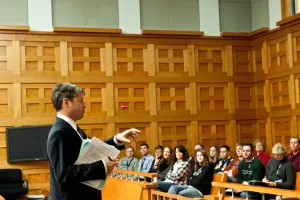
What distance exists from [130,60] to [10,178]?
12.0 ft

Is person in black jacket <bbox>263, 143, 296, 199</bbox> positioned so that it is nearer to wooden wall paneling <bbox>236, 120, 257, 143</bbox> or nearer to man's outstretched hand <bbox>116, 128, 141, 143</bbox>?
man's outstretched hand <bbox>116, 128, 141, 143</bbox>

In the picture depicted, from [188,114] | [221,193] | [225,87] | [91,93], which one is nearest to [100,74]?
[91,93]

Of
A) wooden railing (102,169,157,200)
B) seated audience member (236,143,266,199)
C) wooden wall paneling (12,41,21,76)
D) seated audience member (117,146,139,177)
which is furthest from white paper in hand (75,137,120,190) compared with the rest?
wooden wall paneling (12,41,21,76)

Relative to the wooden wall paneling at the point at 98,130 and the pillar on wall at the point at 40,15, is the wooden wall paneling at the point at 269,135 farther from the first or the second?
the pillar on wall at the point at 40,15

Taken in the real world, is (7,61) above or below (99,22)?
below

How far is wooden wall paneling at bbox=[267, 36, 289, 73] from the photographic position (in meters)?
11.4

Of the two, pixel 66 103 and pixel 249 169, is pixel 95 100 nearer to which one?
pixel 249 169

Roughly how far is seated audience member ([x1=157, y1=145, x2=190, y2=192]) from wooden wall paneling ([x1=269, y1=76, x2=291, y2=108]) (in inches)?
143

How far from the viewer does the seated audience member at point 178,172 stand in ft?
27.0

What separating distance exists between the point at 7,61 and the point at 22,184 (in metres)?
2.57

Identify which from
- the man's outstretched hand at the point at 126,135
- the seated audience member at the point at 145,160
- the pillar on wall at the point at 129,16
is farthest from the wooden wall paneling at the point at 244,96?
the man's outstretched hand at the point at 126,135

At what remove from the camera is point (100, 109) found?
1167cm

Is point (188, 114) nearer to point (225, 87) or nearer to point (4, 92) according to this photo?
point (225, 87)

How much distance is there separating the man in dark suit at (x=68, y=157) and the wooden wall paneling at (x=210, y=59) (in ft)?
30.6
